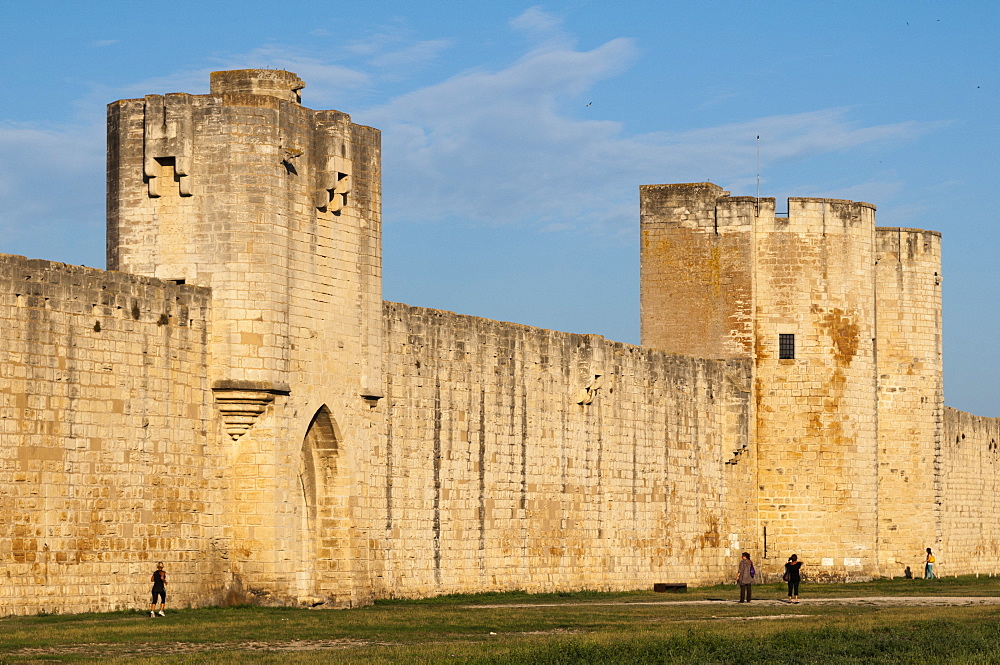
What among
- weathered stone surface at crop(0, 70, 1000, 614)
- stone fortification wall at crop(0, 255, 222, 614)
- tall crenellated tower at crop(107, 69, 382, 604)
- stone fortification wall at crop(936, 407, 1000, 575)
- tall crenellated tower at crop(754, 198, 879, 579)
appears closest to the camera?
stone fortification wall at crop(0, 255, 222, 614)

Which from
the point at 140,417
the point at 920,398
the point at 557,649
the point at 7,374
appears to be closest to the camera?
the point at 557,649

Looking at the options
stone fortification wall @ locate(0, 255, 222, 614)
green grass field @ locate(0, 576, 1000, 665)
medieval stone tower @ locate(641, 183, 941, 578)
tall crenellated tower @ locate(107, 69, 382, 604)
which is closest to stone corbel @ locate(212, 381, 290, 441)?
tall crenellated tower @ locate(107, 69, 382, 604)

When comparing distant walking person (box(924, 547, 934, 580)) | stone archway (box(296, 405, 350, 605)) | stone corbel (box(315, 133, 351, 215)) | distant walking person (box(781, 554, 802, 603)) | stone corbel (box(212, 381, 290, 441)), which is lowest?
distant walking person (box(924, 547, 934, 580))

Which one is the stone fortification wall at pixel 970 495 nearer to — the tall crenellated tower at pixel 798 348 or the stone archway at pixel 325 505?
the tall crenellated tower at pixel 798 348

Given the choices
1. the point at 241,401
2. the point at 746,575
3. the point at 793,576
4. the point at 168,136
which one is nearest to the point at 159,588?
the point at 241,401

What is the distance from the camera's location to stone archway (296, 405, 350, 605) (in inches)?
1058

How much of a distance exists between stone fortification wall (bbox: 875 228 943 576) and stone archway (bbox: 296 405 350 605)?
1807cm

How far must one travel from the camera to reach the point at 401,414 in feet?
96.2

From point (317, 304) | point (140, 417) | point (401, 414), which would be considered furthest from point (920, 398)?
point (140, 417)

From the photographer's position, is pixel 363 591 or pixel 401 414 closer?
pixel 363 591

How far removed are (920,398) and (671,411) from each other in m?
7.60

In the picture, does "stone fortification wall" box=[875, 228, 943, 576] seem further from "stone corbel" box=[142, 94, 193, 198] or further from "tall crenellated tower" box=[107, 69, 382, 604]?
"stone corbel" box=[142, 94, 193, 198]

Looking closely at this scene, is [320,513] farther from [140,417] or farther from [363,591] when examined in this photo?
[140,417]

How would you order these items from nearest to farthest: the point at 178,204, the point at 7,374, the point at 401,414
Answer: the point at 7,374
the point at 178,204
the point at 401,414
